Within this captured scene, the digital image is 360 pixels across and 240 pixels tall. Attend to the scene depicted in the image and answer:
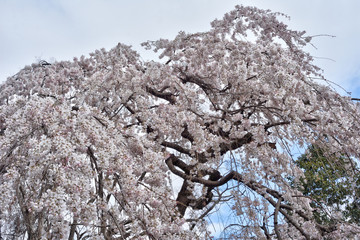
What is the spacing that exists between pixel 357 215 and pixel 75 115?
7.11 metres

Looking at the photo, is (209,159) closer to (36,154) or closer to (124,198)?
(124,198)

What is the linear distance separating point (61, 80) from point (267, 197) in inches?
133

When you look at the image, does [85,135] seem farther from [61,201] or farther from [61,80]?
[61,80]

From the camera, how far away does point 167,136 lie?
3963 millimetres

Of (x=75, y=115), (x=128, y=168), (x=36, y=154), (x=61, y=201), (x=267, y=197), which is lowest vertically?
(x=61, y=201)

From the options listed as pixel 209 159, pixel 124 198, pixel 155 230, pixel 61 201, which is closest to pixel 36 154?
pixel 61 201

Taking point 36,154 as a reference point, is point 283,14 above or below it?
above

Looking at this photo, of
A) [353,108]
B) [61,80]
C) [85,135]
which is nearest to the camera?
[85,135]

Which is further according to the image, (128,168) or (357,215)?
(357,215)

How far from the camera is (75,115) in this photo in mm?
2176

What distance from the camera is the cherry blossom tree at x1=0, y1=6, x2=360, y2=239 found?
178 cm

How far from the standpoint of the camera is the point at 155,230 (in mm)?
2170

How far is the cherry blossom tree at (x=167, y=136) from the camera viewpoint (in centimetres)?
178

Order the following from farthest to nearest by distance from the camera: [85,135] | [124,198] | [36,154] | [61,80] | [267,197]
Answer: [61,80] → [267,197] → [124,198] → [85,135] → [36,154]
